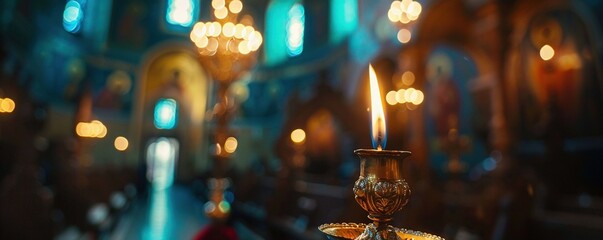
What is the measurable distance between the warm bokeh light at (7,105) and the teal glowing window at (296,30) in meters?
14.7

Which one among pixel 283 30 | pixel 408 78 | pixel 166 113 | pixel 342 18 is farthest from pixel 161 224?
pixel 166 113

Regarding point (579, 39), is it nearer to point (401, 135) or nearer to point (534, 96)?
point (534, 96)

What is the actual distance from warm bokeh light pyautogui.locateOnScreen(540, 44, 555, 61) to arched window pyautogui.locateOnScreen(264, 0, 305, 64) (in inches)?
548

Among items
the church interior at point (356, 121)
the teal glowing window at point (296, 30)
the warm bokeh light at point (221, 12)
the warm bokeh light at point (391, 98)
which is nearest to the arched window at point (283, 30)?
the teal glowing window at point (296, 30)

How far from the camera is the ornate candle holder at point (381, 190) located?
59cm

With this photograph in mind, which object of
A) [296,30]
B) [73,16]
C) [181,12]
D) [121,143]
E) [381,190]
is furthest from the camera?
[181,12]

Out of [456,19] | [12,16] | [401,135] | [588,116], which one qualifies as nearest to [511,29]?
[456,19]

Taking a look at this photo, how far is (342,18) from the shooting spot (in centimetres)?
1772

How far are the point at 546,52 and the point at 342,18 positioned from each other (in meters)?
10.3

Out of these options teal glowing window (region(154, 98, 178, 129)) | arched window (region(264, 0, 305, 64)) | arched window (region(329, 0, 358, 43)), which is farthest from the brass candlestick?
teal glowing window (region(154, 98, 178, 129))

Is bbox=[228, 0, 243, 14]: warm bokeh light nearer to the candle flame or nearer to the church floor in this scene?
the candle flame

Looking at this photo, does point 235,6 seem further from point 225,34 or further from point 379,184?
point 379,184

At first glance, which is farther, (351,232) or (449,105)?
(449,105)

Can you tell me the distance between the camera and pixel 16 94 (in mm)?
8336
